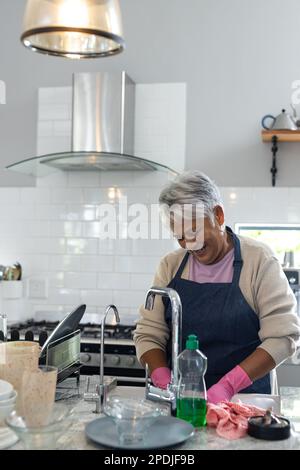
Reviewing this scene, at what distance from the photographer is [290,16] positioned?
4.33 meters

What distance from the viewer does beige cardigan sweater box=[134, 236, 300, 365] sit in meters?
2.40

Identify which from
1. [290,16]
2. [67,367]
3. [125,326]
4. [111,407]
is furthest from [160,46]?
[111,407]

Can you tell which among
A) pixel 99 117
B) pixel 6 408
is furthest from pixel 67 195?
pixel 6 408

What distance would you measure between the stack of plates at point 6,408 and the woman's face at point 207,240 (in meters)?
1.00

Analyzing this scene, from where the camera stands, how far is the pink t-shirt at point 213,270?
2.63m

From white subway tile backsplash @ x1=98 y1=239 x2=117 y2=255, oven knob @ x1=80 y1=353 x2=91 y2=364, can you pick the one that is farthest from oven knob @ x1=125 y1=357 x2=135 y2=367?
white subway tile backsplash @ x1=98 y1=239 x2=117 y2=255

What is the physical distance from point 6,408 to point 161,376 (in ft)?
2.51

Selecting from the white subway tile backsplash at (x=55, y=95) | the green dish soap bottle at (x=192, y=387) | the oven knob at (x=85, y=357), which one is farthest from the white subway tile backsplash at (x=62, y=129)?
the green dish soap bottle at (x=192, y=387)

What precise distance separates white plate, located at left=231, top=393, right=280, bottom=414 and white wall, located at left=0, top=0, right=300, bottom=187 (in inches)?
86.3

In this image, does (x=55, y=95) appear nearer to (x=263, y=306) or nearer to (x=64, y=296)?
(x=64, y=296)

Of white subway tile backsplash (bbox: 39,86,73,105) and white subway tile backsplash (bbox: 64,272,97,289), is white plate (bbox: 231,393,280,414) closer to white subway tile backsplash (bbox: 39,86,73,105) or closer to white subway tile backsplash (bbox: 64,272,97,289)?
white subway tile backsplash (bbox: 64,272,97,289)

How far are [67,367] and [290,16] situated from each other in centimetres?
312

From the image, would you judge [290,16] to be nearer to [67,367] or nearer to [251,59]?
[251,59]

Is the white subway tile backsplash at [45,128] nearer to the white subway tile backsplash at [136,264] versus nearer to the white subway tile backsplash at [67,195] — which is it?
the white subway tile backsplash at [67,195]
